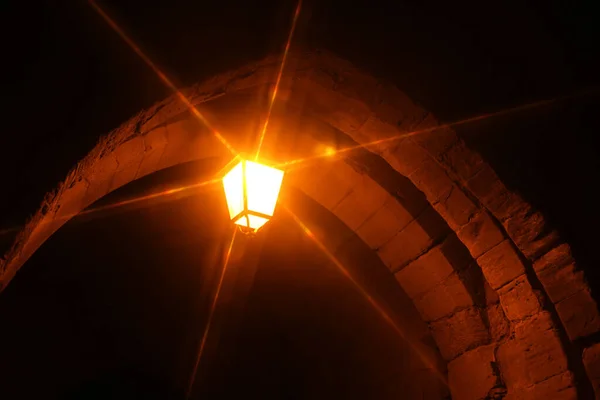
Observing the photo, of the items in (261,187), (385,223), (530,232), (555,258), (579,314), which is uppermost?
(385,223)

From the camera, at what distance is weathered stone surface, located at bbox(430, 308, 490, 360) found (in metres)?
3.38

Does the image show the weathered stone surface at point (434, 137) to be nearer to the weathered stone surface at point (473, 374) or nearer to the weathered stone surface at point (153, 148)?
the weathered stone surface at point (473, 374)

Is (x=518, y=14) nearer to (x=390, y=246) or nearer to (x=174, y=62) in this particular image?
(x=390, y=246)

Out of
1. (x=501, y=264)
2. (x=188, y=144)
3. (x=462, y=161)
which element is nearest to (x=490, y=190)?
(x=462, y=161)

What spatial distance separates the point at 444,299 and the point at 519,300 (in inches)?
27.3

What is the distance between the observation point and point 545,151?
2.96 metres

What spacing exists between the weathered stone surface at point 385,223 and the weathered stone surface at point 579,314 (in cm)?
117

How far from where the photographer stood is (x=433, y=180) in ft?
10.2

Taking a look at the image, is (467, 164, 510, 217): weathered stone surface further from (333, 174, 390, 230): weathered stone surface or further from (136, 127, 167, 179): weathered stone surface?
(136, 127, 167, 179): weathered stone surface

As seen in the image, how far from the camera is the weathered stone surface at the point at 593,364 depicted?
2.64 m

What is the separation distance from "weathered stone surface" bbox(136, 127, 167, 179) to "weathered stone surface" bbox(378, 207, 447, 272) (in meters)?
1.76

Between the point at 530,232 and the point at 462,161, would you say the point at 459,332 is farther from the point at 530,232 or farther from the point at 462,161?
the point at 462,161

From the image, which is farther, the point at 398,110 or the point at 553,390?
the point at 398,110

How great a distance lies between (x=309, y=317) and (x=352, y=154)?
1595mm
